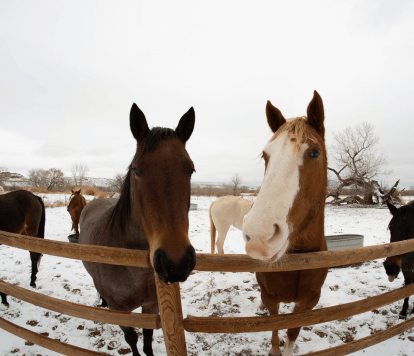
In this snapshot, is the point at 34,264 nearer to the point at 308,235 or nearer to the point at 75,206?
the point at 75,206

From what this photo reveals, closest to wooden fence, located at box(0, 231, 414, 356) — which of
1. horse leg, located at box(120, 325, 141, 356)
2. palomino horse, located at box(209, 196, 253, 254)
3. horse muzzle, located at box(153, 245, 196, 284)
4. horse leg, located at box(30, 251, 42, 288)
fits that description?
horse muzzle, located at box(153, 245, 196, 284)

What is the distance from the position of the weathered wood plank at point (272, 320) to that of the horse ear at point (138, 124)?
1345 millimetres

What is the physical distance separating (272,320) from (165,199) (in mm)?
1112

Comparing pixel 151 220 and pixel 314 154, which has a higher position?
pixel 314 154

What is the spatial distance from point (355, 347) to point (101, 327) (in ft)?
10.3

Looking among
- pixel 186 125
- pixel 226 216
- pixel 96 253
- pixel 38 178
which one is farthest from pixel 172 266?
pixel 38 178

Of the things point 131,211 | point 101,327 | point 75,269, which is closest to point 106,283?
point 131,211

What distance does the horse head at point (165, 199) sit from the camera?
1.06m

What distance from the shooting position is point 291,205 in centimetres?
122

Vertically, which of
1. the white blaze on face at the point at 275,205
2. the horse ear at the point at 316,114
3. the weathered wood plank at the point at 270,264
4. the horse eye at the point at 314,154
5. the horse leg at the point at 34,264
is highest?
the horse ear at the point at 316,114

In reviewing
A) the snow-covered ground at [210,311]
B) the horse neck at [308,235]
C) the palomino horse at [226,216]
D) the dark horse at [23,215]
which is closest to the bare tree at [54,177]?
the snow-covered ground at [210,311]

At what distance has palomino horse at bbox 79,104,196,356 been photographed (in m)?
1.08

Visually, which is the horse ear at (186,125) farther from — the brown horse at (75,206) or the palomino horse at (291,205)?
the brown horse at (75,206)

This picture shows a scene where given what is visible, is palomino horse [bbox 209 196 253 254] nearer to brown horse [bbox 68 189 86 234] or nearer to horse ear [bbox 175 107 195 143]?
horse ear [bbox 175 107 195 143]
